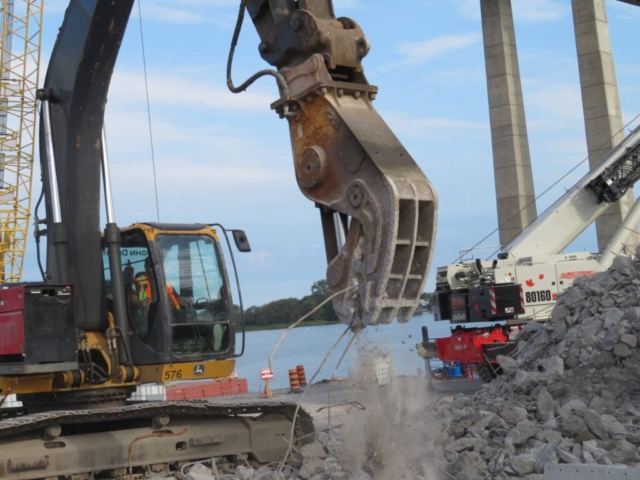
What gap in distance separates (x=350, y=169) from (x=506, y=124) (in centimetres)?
2078

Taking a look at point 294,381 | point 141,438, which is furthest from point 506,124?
point 141,438

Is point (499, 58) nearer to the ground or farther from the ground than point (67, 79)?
farther from the ground

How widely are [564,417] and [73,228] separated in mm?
4715

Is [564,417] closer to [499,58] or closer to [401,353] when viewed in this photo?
[401,353]

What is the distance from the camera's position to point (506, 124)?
24703 mm

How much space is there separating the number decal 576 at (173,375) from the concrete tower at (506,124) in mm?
17227

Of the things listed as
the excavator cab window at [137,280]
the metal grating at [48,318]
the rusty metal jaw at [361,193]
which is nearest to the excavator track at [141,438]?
the metal grating at [48,318]

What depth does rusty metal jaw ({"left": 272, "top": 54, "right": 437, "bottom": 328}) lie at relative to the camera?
4.50 m

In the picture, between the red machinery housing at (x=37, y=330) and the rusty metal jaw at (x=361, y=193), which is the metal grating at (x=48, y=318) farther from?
the rusty metal jaw at (x=361, y=193)

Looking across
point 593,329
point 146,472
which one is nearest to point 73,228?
point 146,472

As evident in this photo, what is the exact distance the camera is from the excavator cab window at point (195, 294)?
8352mm

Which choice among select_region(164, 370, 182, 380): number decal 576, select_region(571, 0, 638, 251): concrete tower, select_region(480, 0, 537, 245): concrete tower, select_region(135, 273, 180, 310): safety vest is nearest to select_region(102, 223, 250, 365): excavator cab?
select_region(135, 273, 180, 310): safety vest

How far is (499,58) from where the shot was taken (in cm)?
2489

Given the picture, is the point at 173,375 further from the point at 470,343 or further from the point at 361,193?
the point at 470,343
